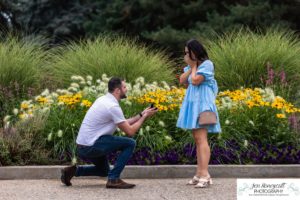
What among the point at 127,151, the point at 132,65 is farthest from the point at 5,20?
the point at 127,151

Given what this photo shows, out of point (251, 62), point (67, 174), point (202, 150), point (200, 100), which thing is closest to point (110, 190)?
point (67, 174)

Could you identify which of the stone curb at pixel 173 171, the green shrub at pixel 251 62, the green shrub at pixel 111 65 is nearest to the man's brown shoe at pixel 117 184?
the stone curb at pixel 173 171

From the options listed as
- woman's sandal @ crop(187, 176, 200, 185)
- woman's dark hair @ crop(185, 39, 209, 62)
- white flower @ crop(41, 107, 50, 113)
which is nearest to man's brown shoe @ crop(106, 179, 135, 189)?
woman's sandal @ crop(187, 176, 200, 185)

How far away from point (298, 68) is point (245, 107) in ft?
10.2

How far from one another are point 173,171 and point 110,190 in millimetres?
1229

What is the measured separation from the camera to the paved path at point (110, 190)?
761 centimetres

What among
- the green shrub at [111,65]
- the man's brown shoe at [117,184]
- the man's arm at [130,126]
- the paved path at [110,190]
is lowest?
the paved path at [110,190]

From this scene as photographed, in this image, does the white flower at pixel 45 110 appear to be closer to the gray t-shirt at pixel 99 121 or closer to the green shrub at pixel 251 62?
the gray t-shirt at pixel 99 121

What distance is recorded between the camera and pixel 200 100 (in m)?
8.22

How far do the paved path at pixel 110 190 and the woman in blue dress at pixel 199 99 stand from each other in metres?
0.28

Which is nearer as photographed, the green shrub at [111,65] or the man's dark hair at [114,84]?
the man's dark hair at [114,84]

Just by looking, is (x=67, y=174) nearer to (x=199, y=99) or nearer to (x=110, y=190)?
(x=110, y=190)

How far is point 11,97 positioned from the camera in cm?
1155

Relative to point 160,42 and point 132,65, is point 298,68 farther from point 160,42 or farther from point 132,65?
point 160,42
